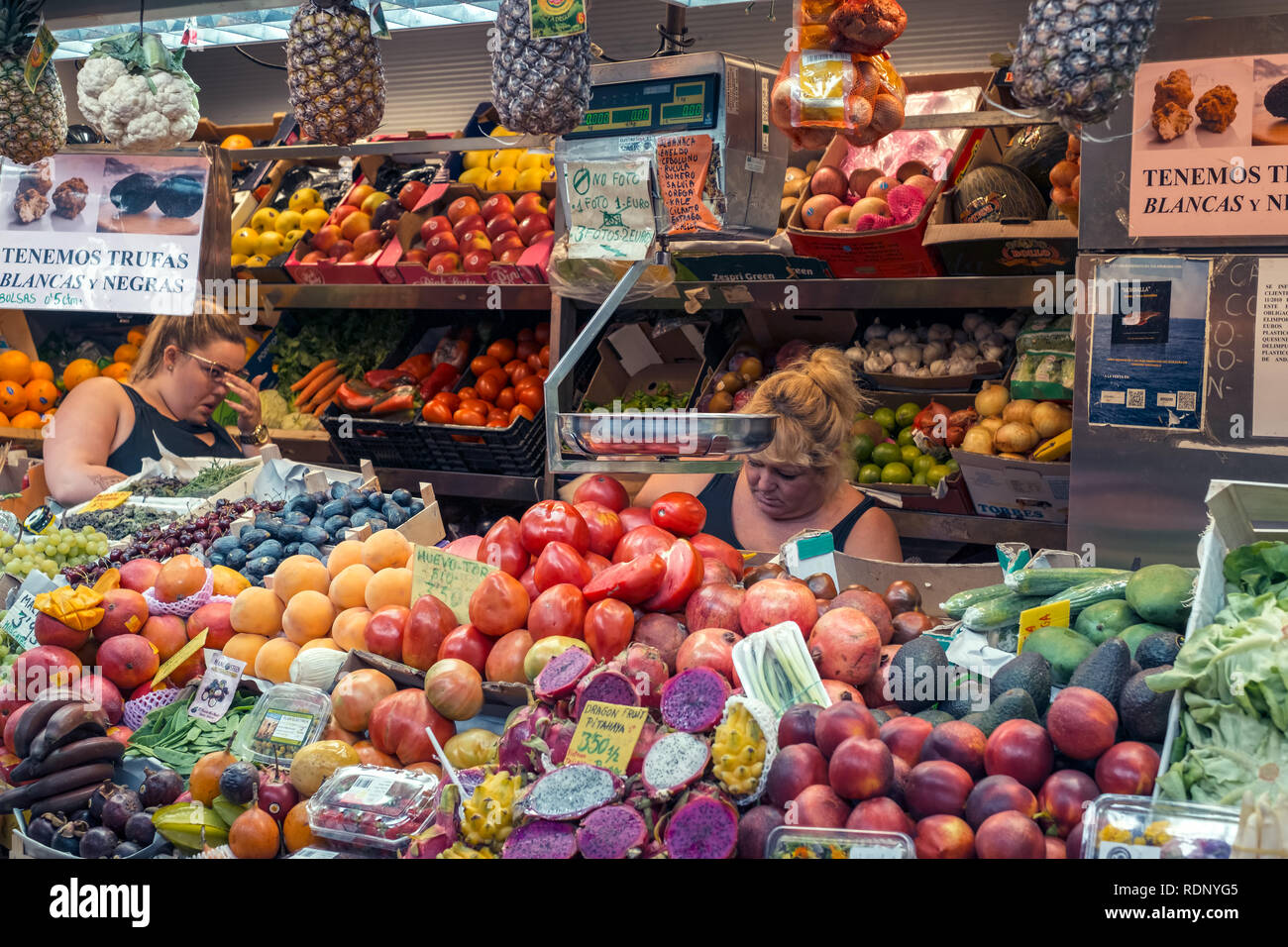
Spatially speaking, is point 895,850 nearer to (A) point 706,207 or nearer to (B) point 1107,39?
(B) point 1107,39

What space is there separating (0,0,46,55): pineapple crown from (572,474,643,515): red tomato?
77.9 inches

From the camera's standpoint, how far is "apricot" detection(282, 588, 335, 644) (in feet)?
8.24

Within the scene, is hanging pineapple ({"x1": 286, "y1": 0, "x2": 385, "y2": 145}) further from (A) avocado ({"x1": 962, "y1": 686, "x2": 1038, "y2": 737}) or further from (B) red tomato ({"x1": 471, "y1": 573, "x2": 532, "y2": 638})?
(A) avocado ({"x1": 962, "y1": 686, "x2": 1038, "y2": 737})

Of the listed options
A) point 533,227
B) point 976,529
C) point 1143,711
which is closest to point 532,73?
point 1143,711

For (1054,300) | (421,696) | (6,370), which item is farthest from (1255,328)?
(6,370)

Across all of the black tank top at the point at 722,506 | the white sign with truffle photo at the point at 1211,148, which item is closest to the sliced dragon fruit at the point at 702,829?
the black tank top at the point at 722,506

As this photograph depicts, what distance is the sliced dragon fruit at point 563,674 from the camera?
1.91m

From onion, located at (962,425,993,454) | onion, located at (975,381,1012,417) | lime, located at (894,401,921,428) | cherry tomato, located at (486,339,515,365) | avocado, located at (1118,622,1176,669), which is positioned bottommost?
avocado, located at (1118,622,1176,669)

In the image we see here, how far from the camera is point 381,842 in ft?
5.81

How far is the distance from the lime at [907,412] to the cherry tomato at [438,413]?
2.04 m

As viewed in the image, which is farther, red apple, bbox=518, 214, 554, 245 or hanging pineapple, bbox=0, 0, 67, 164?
red apple, bbox=518, 214, 554, 245

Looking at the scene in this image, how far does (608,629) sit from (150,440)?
3232 mm

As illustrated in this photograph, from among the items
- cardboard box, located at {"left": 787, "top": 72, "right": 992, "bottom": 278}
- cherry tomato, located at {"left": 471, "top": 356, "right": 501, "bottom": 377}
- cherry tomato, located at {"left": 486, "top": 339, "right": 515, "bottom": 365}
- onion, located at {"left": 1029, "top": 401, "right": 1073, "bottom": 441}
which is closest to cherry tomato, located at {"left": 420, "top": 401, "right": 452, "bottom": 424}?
cherry tomato, located at {"left": 471, "top": 356, "right": 501, "bottom": 377}

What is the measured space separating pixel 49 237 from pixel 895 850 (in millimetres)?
3534
